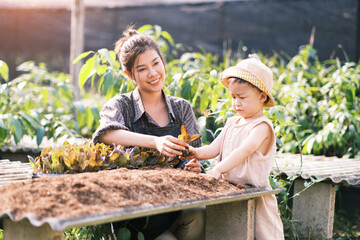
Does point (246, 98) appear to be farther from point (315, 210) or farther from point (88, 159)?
point (315, 210)

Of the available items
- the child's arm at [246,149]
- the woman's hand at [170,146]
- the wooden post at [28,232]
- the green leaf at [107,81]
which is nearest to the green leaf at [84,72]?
the green leaf at [107,81]

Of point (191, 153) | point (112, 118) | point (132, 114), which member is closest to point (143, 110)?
point (132, 114)

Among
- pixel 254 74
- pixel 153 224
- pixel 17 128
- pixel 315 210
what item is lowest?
pixel 315 210

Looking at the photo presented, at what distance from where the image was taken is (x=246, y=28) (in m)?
7.01

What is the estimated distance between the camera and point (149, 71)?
2.64m

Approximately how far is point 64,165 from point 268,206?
38.1 inches

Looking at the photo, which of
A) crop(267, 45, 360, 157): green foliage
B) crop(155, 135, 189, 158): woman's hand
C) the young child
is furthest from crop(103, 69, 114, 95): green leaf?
crop(267, 45, 360, 157): green foliage

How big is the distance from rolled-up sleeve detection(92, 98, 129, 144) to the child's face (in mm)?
612

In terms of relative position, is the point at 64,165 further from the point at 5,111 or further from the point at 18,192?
the point at 5,111

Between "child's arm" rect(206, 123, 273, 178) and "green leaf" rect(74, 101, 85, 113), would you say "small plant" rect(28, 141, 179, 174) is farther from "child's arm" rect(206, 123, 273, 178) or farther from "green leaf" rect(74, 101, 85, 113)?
"green leaf" rect(74, 101, 85, 113)

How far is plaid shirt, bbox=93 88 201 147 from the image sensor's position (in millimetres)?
2508

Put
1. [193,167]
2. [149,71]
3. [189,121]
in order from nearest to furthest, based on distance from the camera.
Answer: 1. [193,167]
2. [149,71]
3. [189,121]

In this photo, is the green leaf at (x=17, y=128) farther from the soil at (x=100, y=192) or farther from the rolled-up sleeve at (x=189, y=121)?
the soil at (x=100, y=192)

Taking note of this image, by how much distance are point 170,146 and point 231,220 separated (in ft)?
1.46
